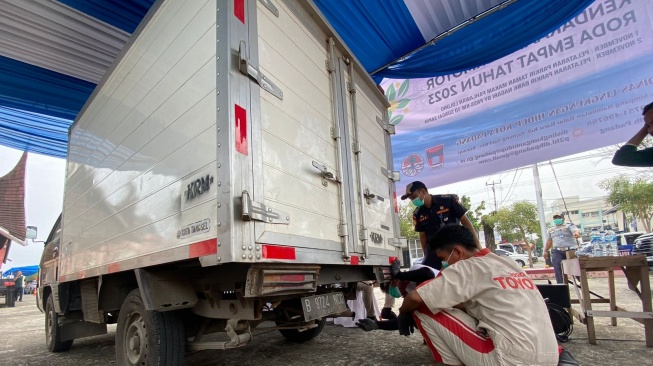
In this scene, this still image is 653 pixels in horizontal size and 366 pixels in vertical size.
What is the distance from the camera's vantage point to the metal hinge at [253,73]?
1994 millimetres

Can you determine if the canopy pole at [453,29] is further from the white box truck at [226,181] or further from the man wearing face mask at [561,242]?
the man wearing face mask at [561,242]

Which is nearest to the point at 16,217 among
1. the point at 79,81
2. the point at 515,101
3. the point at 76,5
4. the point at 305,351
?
the point at 79,81

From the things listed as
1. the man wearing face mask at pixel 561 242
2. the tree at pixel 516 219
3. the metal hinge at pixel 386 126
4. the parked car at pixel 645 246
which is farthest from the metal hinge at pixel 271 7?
the tree at pixel 516 219

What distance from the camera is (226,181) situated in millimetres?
1820

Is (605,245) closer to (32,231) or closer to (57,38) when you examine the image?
(57,38)

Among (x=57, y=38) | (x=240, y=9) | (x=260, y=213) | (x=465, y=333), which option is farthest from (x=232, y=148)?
(x=57, y=38)

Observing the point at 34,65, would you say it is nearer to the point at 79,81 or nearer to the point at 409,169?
the point at 79,81

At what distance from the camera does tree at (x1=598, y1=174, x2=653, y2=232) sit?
22391mm

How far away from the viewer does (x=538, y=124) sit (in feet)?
16.1

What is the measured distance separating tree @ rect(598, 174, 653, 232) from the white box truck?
88.6 ft

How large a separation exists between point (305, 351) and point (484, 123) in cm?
403

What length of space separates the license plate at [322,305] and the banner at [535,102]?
3682mm

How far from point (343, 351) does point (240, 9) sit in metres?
3.12

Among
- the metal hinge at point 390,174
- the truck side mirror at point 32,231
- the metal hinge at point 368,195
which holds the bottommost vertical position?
the metal hinge at point 368,195
